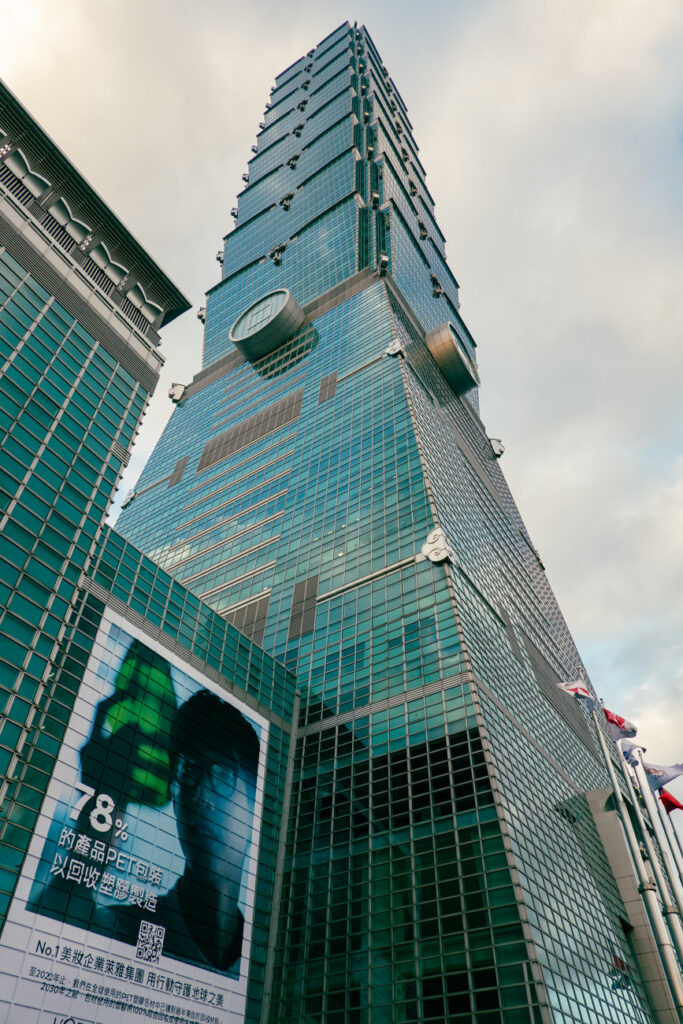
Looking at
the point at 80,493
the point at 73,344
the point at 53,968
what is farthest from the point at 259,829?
the point at 73,344

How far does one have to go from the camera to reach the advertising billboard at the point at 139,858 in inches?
1412

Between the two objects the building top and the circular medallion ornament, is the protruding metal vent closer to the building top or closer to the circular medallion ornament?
the circular medallion ornament

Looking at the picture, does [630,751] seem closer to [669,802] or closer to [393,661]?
[669,802]

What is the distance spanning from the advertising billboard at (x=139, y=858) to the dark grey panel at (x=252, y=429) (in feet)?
196

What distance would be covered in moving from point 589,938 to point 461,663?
2083 cm

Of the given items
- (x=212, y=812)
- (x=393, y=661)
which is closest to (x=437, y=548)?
(x=393, y=661)

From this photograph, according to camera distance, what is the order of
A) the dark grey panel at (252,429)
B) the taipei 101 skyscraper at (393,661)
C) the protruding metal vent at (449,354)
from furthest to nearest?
the protruding metal vent at (449,354), the dark grey panel at (252,429), the taipei 101 skyscraper at (393,661)

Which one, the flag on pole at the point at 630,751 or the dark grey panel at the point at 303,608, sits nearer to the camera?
the flag on pole at the point at 630,751

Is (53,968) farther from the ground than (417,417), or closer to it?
closer to it

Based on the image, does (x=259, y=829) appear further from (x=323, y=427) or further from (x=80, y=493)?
(x=323, y=427)

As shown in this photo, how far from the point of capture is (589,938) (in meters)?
51.1

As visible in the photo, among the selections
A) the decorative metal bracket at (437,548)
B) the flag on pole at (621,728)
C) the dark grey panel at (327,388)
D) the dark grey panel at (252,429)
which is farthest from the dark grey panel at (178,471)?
the flag on pole at (621,728)

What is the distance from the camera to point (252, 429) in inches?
4510

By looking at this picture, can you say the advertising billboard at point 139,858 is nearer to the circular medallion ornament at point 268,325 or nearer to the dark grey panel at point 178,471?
the dark grey panel at point 178,471
